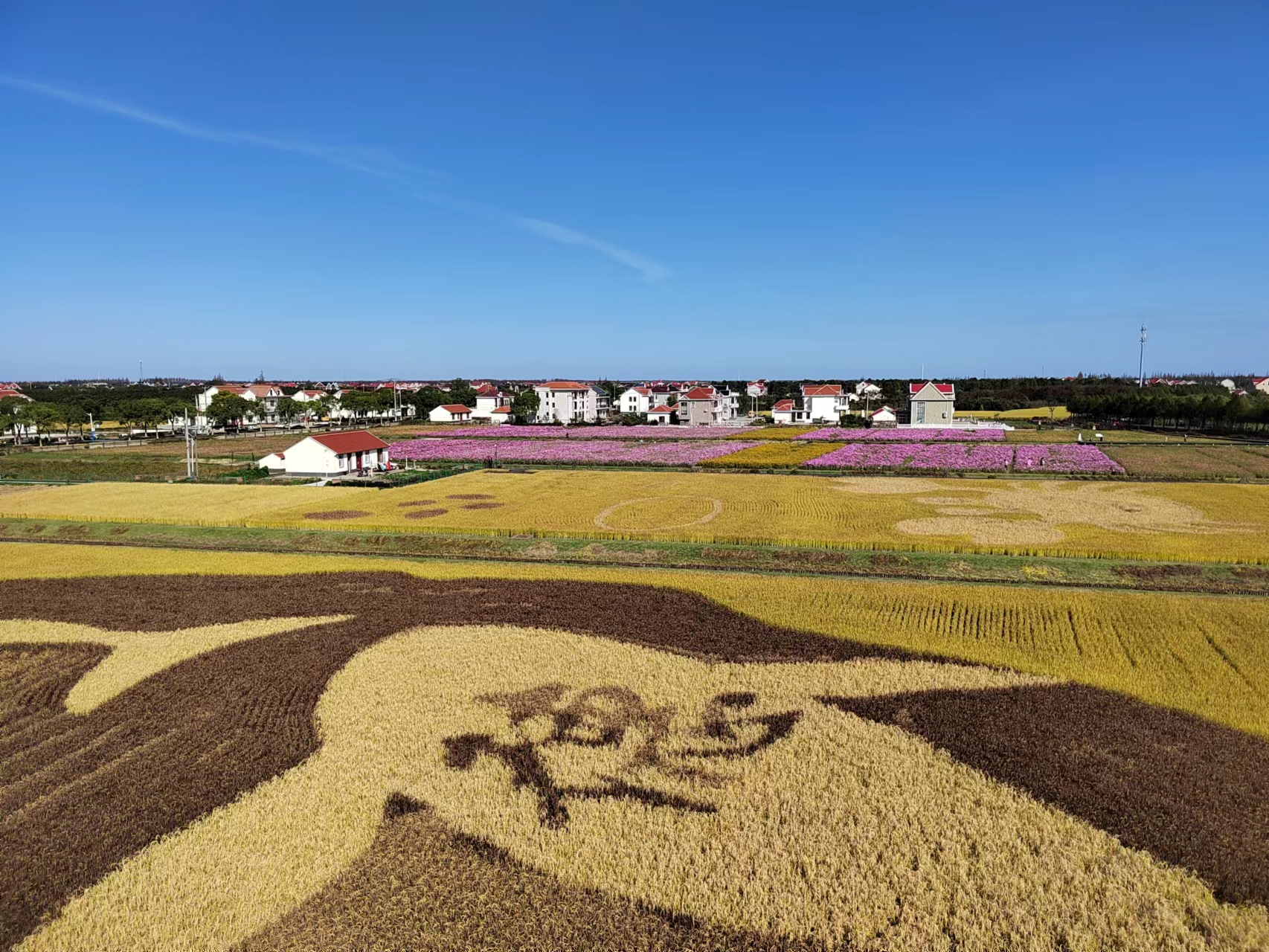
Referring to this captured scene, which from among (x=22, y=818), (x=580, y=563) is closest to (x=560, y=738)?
(x=22, y=818)

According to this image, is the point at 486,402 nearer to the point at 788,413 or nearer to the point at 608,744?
the point at 788,413

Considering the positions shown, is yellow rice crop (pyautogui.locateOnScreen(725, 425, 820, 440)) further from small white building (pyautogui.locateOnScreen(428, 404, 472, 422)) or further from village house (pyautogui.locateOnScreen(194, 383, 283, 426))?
village house (pyautogui.locateOnScreen(194, 383, 283, 426))

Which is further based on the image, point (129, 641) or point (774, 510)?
point (774, 510)

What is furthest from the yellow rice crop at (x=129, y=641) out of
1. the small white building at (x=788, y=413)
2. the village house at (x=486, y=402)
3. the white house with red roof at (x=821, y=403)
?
the village house at (x=486, y=402)

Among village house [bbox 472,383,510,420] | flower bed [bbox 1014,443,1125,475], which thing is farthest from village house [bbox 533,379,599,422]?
flower bed [bbox 1014,443,1125,475]

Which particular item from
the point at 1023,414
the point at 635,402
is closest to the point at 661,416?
A: the point at 635,402
